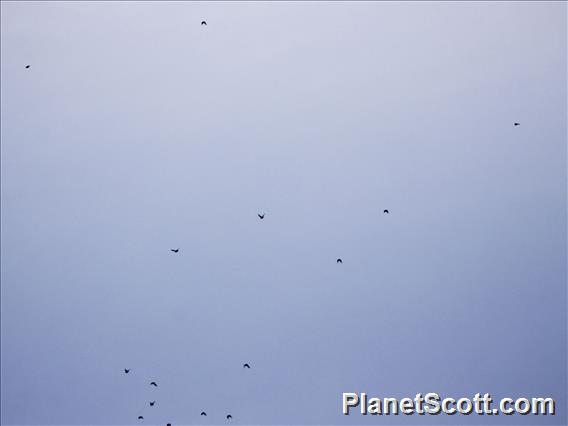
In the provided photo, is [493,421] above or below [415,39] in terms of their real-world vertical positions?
below

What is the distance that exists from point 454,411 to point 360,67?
8.88ft

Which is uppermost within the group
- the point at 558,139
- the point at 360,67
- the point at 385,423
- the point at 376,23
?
the point at 376,23

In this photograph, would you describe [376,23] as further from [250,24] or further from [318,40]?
[250,24]

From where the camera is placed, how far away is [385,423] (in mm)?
3691

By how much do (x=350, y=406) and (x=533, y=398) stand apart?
A: 1.38m

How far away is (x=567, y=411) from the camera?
3.63 meters

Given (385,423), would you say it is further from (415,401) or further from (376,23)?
(376,23)

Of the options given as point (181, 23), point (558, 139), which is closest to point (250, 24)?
point (181, 23)

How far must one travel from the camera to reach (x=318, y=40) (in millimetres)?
3652

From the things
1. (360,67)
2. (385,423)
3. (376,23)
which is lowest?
(385,423)

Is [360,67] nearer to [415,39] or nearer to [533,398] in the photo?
[415,39]

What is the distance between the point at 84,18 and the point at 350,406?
359cm

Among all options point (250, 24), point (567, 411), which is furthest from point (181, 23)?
point (567, 411)

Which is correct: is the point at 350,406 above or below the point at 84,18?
below
